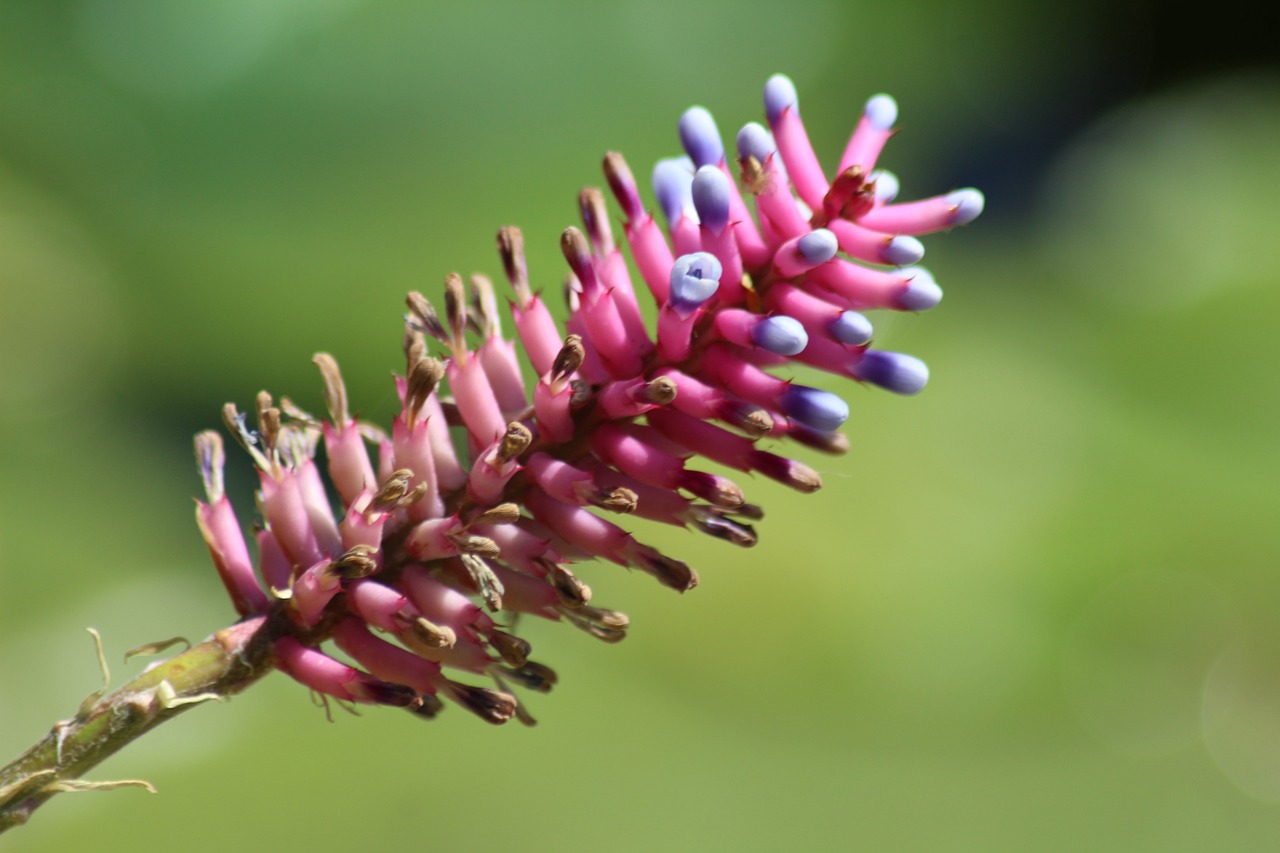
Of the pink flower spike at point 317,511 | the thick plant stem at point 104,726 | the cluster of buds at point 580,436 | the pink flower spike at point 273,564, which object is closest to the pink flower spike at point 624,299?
the cluster of buds at point 580,436

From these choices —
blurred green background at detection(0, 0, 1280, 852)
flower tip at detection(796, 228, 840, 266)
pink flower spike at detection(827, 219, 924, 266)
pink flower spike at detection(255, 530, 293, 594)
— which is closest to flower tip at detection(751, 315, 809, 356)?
flower tip at detection(796, 228, 840, 266)

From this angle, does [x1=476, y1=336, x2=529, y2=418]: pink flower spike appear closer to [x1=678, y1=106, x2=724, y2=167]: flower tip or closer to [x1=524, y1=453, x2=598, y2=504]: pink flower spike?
[x1=524, y1=453, x2=598, y2=504]: pink flower spike

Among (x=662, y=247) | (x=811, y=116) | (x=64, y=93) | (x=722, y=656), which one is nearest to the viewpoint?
(x=662, y=247)

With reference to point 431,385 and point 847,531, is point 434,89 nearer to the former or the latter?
point 847,531

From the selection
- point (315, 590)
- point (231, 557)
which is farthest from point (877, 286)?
point (231, 557)

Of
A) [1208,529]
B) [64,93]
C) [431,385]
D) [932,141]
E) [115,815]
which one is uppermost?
[64,93]

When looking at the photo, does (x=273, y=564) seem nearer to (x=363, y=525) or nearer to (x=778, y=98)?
(x=363, y=525)

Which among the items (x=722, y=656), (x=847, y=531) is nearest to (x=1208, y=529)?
(x=847, y=531)
